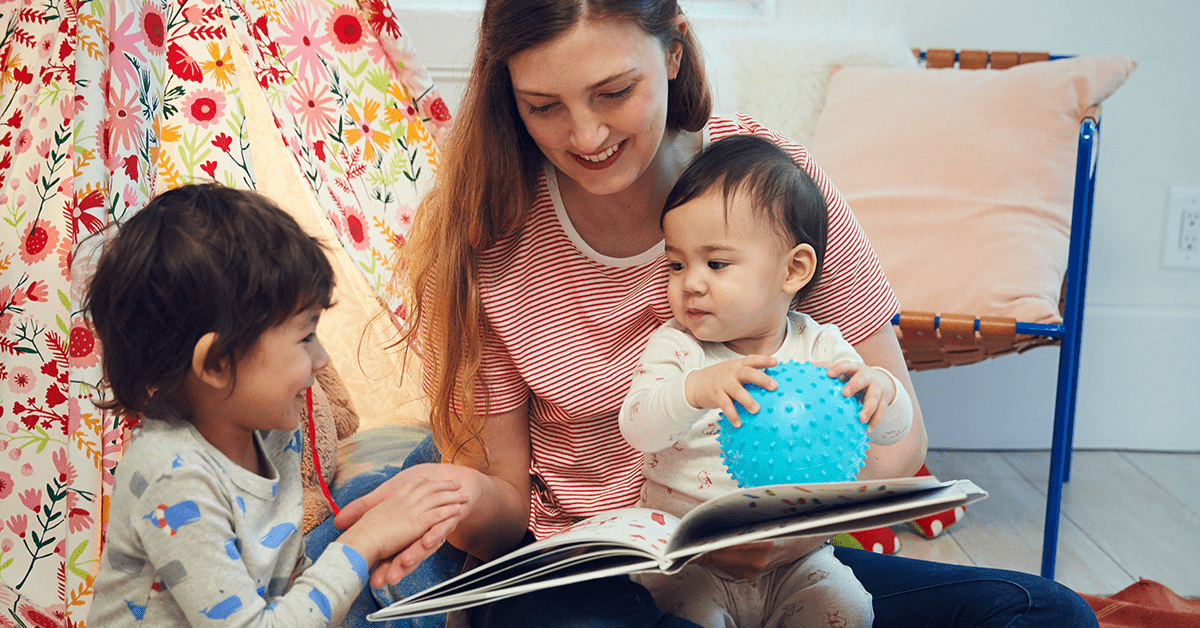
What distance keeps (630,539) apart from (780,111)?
158 centimetres

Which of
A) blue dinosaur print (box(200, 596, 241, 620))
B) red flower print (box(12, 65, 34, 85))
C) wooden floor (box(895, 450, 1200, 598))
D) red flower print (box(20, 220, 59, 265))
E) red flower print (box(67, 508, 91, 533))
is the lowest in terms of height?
wooden floor (box(895, 450, 1200, 598))

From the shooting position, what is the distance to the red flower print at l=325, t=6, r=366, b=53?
1.56 m

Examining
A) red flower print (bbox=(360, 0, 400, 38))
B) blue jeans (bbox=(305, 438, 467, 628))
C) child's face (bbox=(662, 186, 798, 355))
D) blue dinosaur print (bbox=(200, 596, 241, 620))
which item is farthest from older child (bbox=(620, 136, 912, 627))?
red flower print (bbox=(360, 0, 400, 38))

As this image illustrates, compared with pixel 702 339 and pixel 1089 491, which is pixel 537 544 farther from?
pixel 1089 491

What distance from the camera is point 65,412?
3.24 feet

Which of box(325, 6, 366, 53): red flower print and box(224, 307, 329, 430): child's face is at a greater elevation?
box(325, 6, 366, 53): red flower print

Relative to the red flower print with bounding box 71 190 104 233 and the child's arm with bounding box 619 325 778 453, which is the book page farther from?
the red flower print with bounding box 71 190 104 233

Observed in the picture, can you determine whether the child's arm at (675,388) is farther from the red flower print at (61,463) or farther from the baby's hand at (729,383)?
the red flower print at (61,463)

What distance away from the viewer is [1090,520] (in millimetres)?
1852

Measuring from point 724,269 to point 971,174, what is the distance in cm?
117

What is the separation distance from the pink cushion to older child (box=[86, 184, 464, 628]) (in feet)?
4.43

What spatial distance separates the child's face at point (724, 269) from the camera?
0.87m

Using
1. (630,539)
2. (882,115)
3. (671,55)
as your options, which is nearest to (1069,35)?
(882,115)

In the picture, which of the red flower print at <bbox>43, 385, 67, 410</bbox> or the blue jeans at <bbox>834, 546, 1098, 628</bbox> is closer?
the blue jeans at <bbox>834, 546, 1098, 628</bbox>
